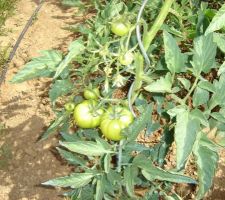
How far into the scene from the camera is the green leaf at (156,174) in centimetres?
94

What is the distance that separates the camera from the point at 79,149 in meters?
1.00

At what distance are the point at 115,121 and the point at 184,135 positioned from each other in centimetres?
16

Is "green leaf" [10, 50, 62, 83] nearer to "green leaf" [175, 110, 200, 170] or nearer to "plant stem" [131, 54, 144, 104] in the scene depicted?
"plant stem" [131, 54, 144, 104]

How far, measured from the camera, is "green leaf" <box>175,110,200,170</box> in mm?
867

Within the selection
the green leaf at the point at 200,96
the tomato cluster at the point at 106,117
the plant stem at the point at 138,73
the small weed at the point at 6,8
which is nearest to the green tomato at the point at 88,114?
the tomato cluster at the point at 106,117

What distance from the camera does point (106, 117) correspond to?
981mm

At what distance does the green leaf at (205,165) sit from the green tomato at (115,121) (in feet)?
0.60

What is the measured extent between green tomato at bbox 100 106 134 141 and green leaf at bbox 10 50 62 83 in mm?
236

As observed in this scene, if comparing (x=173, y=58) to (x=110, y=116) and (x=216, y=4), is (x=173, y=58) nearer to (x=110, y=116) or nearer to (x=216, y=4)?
(x=110, y=116)

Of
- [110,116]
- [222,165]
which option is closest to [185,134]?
[110,116]

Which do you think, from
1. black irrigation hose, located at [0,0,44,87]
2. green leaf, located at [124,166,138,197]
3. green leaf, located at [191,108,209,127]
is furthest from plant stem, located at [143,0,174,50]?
black irrigation hose, located at [0,0,44,87]

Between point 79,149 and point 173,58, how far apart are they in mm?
326

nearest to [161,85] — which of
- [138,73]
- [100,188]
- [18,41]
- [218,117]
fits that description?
[138,73]

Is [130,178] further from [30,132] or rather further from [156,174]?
[30,132]
